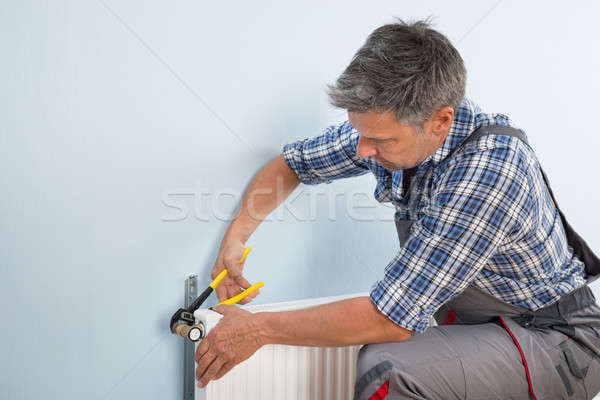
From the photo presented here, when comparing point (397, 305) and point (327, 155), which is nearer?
point (397, 305)

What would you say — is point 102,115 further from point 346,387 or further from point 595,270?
point 595,270

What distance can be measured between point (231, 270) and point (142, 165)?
0.83ft

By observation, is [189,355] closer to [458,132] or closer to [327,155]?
[327,155]

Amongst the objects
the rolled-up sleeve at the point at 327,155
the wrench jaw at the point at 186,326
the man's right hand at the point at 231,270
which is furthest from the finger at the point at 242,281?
the rolled-up sleeve at the point at 327,155

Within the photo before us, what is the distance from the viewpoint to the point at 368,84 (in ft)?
2.78

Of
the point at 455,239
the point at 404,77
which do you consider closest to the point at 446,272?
the point at 455,239

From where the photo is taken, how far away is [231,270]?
103 cm

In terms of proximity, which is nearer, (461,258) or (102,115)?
(461,258)

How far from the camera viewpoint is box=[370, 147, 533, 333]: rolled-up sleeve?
826 mm

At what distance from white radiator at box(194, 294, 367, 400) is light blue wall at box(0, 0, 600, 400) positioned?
0.39ft

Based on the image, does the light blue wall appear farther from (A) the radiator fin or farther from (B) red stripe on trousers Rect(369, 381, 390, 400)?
(B) red stripe on trousers Rect(369, 381, 390, 400)

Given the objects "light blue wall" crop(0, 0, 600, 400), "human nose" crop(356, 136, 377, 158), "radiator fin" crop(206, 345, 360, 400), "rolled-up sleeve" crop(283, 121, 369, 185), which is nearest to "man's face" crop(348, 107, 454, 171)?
"human nose" crop(356, 136, 377, 158)

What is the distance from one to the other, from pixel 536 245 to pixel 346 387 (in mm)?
492

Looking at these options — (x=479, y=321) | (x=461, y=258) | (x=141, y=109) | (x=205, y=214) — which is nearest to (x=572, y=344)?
(x=479, y=321)
